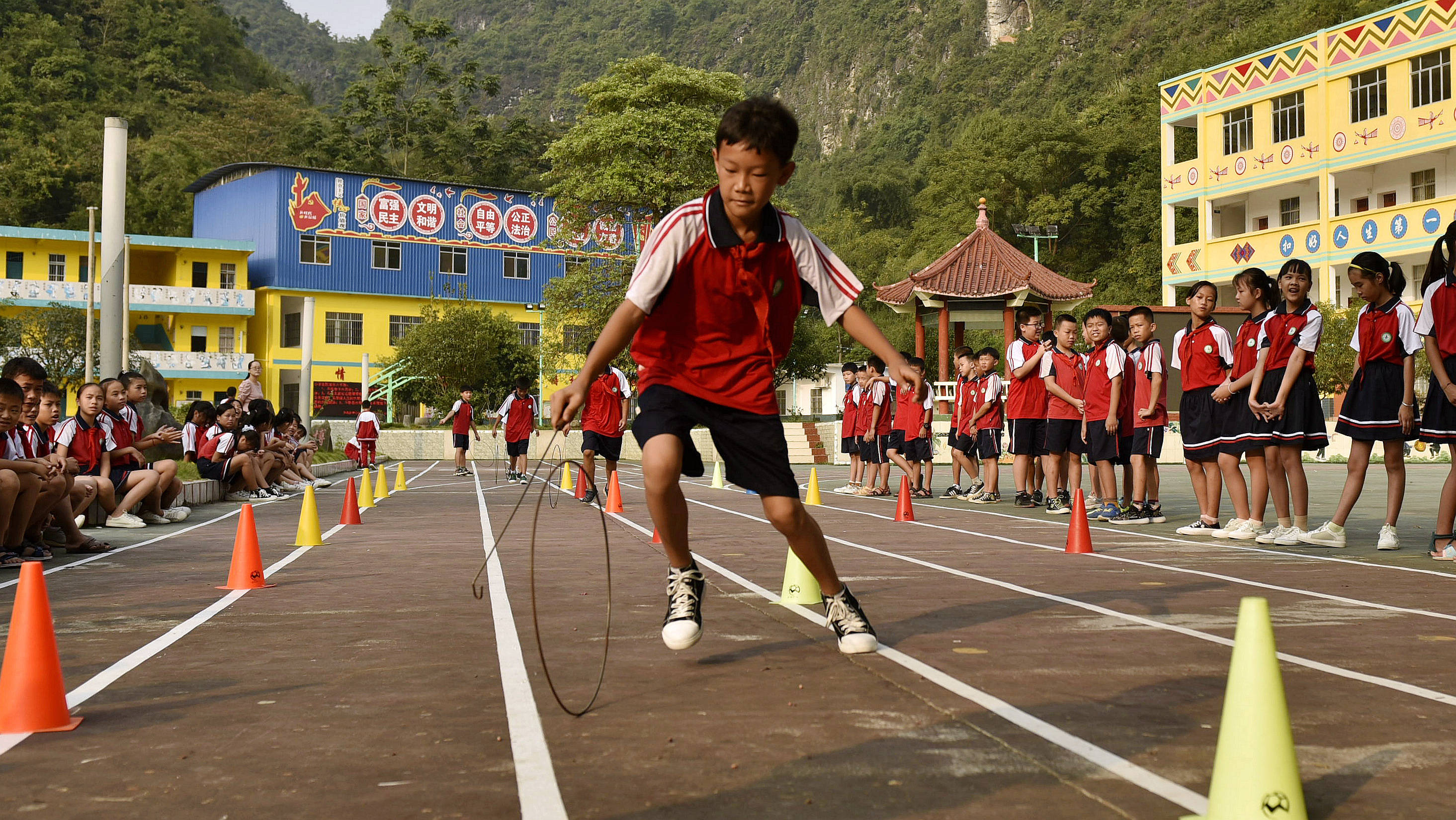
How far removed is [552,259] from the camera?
6262 cm

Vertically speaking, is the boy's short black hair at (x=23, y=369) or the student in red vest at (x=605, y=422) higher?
the boy's short black hair at (x=23, y=369)

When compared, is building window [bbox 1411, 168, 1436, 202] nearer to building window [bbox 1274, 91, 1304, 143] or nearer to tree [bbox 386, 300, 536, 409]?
building window [bbox 1274, 91, 1304, 143]

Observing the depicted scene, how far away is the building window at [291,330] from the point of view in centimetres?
5831

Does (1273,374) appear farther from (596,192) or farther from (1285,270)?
(596,192)

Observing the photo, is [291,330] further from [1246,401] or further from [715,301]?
[715,301]

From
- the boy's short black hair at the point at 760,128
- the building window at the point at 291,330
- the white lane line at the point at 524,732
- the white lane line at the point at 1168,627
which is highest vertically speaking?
the building window at the point at 291,330

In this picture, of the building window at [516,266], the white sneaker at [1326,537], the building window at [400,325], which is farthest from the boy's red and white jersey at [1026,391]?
the building window at [516,266]

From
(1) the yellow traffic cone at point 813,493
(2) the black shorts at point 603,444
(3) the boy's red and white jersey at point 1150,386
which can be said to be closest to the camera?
(3) the boy's red and white jersey at point 1150,386

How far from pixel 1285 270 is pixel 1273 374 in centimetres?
86

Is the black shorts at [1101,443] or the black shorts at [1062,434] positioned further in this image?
the black shorts at [1062,434]

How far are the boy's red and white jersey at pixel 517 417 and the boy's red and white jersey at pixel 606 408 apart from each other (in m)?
7.07

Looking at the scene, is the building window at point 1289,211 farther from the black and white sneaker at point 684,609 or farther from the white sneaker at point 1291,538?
the black and white sneaker at point 684,609

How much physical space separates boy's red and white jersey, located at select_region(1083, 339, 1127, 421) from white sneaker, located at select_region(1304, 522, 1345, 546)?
3.08m

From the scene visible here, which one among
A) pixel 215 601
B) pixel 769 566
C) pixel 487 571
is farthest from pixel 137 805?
pixel 769 566
